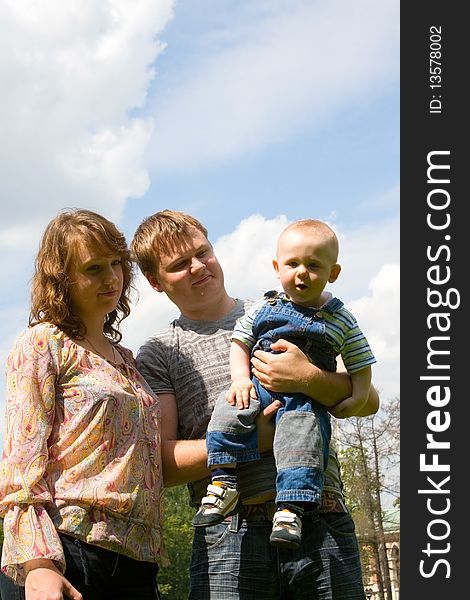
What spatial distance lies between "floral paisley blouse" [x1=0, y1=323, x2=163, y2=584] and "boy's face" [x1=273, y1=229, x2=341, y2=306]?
85 centimetres

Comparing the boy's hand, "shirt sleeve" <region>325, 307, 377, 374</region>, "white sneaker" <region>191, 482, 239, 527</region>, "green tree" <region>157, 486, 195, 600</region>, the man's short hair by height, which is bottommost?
"white sneaker" <region>191, 482, 239, 527</region>

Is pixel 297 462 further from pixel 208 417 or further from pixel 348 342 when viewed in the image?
pixel 348 342

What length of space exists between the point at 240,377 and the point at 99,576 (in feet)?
3.25

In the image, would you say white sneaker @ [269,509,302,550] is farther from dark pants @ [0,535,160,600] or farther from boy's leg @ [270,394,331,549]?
dark pants @ [0,535,160,600]

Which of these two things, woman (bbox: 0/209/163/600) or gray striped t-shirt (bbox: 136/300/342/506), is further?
gray striped t-shirt (bbox: 136/300/342/506)

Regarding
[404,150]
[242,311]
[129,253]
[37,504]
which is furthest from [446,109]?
[37,504]

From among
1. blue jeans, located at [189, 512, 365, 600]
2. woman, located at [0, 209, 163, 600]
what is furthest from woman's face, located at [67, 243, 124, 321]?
blue jeans, located at [189, 512, 365, 600]

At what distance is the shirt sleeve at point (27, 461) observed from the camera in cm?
319

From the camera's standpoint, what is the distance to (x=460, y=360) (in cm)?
527

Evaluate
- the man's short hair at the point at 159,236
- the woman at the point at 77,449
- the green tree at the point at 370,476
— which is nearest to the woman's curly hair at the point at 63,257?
the woman at the point at 77,449

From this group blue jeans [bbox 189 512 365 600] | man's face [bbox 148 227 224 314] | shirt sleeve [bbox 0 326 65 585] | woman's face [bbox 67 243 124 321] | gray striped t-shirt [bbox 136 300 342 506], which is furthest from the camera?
man's face [bbox 148 227 224 314]

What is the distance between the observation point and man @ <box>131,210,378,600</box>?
11.6 feet

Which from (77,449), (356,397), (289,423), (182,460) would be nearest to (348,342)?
(356,397)

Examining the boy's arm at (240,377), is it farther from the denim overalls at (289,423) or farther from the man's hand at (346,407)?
the man's hand at (346,407)
